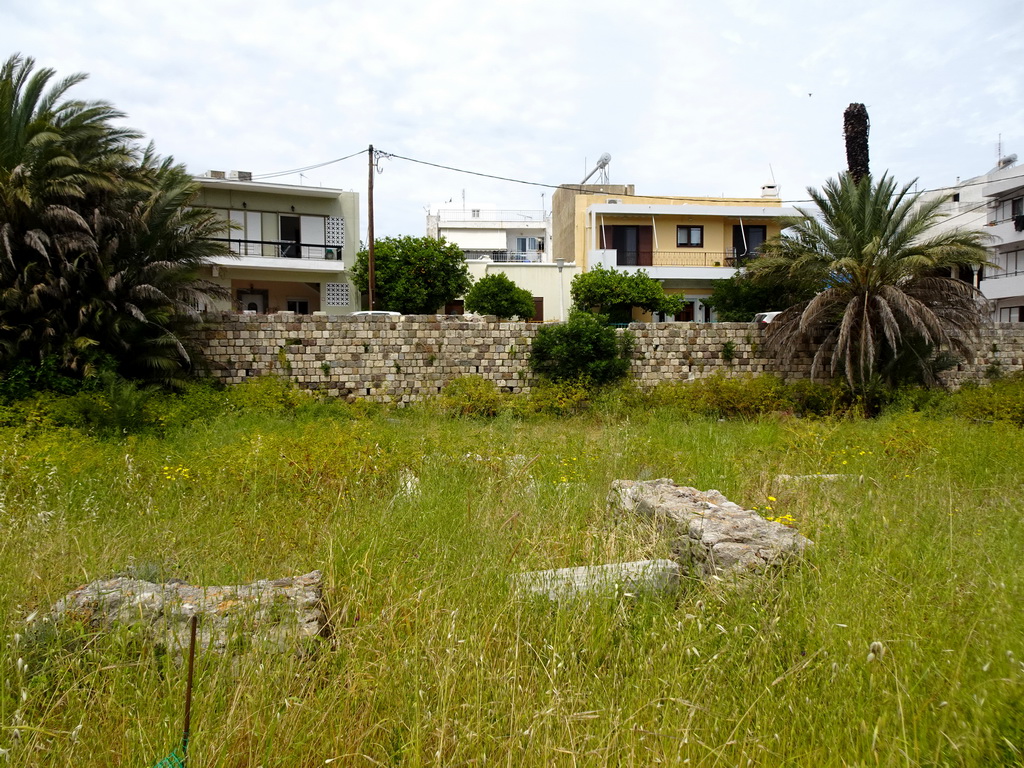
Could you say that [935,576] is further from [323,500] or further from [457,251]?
[457,251]

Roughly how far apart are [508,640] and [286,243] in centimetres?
2607

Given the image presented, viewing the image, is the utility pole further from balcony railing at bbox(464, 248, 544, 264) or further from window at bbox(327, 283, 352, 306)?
balcony railing at bbox(464, 248, 544, 264)

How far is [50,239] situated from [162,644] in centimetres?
1179

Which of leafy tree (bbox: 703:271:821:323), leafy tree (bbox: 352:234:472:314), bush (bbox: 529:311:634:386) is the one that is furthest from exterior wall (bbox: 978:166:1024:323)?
leafy tree (bbox: 352:234:472:314)

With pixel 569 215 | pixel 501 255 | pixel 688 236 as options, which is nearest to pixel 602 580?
pixel 688 236

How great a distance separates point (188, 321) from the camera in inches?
573

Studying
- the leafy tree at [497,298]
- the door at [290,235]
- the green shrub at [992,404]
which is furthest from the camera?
the door at [290,235]

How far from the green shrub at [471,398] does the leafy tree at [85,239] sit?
5.64m

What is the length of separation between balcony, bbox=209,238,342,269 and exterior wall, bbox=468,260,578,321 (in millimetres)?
5957

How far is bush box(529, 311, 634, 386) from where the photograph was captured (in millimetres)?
16453

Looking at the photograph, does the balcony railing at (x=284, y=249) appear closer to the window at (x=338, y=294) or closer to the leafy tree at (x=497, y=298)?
the window at (x=338, y=294)

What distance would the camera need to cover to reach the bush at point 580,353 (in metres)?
16.5

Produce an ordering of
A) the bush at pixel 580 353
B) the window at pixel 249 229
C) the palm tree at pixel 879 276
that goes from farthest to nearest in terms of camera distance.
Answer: the window at pixel 249 229 < the bush at pixel 580 353 < the palm tree at pixel 879 276

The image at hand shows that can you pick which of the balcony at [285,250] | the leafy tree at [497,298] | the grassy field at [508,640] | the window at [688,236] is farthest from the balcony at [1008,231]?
the grassy field at [508,640]
